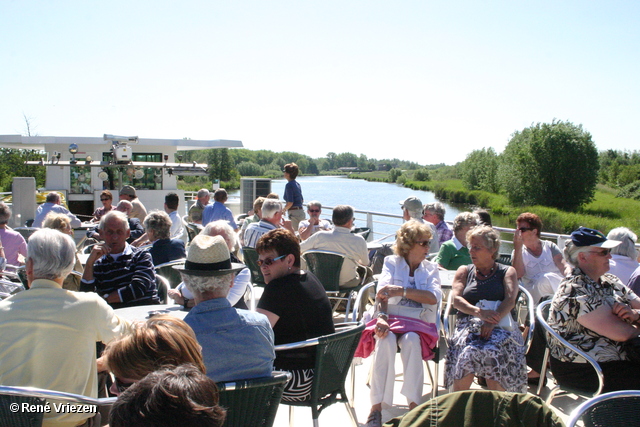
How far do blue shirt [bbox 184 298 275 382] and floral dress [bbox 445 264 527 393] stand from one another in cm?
139

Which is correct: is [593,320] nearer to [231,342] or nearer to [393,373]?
[393,373]

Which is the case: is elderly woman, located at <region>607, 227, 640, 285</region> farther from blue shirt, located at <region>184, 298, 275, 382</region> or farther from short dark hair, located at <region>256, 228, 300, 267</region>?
blue shirt, located at <region>184, 298, 275, 382</region>

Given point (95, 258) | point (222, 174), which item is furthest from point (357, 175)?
point (95, 258)

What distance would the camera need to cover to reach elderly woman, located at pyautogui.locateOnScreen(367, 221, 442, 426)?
280 centimetres

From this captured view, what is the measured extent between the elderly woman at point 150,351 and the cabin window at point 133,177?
1289cm

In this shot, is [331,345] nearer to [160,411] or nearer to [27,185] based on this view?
[160,411]

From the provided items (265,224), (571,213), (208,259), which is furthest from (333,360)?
(571,213)

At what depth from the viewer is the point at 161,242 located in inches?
157

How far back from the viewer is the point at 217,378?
1.79 metres

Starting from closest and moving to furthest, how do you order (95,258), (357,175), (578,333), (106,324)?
1. (106,324)
2. (578,333)
3. (95,258)
4. (357,175)

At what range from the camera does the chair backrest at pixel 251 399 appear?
1.56m

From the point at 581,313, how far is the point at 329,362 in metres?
1.36

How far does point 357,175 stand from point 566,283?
93126 mm

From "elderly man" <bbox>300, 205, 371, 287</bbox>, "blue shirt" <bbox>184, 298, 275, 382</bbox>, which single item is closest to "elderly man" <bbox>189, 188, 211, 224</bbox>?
"elderly man" <bbox>300, 205, 371, 287</bbox>
